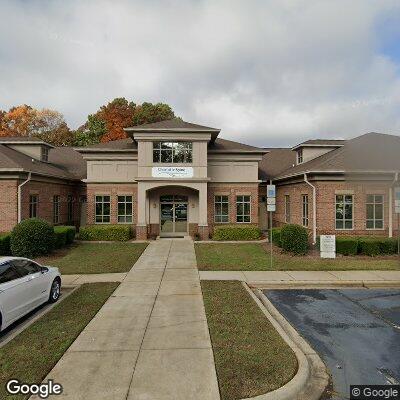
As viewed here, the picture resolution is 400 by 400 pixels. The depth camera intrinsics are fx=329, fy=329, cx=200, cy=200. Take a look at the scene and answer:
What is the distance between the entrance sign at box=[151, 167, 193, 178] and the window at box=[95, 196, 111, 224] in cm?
442

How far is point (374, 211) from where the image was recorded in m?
19.2

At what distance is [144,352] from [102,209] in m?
18.8

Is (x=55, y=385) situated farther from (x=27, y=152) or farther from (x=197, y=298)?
(x=27, y=152)

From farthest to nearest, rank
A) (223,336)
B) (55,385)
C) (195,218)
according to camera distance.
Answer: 1. (195,218)
2. (223,336)
3. (55,385)

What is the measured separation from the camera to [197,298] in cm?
970

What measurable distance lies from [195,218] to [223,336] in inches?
693

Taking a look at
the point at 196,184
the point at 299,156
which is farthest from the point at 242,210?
the point at 299,156

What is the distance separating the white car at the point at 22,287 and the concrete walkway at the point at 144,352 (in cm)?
173

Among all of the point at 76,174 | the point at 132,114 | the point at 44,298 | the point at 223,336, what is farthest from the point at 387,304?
the point at 132,114

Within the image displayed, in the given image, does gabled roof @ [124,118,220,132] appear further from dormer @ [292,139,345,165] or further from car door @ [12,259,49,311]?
car door @ [12,259,49,311]

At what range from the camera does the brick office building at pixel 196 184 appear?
18984 millimetres

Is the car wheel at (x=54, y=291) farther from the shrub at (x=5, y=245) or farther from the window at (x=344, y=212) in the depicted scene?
the window at (x=344, y=212)

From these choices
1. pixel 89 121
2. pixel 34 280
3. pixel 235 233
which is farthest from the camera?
pixel 89 121

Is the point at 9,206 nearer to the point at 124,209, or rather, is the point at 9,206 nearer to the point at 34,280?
the point at 124,209
